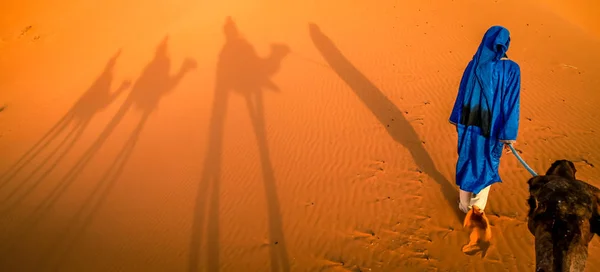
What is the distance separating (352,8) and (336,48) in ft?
8.49

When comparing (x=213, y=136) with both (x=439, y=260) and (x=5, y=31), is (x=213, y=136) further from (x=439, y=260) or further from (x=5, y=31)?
(x=5, y=31)

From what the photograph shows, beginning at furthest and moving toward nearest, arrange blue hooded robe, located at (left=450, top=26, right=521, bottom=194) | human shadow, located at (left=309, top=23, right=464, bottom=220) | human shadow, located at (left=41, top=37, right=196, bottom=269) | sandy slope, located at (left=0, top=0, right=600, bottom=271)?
human shadow, located at (left=41, top=37, right=196, bottom=269) → human shadow, located at (left=309, top=23, right=464, bottom=220) → sandy slope, located at (left=0, top=0, right=600, bottom=271) → blue hooded robe, located at (left=450, top=26, right=521, bottom=194)

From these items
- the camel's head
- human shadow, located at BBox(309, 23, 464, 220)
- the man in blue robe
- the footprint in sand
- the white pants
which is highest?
the footprint in sand

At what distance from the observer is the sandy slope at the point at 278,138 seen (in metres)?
4.97

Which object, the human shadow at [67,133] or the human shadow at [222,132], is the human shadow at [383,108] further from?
the human shadow at [67,133]

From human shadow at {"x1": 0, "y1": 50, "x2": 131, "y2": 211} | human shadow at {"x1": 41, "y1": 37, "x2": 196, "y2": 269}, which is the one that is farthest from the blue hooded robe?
human shadow at {"x1": 0, "y1": 50, "x2": 131, "y2": 211}

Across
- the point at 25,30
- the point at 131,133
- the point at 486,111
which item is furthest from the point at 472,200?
the point at 25,30

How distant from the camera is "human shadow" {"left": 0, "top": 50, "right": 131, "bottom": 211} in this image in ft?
23.8

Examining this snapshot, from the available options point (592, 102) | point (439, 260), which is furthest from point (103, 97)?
point (592, 102)

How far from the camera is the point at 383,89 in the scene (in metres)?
7.98

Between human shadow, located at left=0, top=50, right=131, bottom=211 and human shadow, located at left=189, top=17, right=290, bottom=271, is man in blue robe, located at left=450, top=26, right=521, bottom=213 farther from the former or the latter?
human shadow, located at left=0, top=50, right=131, bottom=211

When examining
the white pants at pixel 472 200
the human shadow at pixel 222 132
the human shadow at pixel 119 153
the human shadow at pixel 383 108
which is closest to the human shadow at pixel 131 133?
the human shadow at pixel 119 153

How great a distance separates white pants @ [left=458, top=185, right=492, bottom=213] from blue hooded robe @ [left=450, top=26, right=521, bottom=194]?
222 mm

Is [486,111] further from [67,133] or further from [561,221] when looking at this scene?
[67,133]
